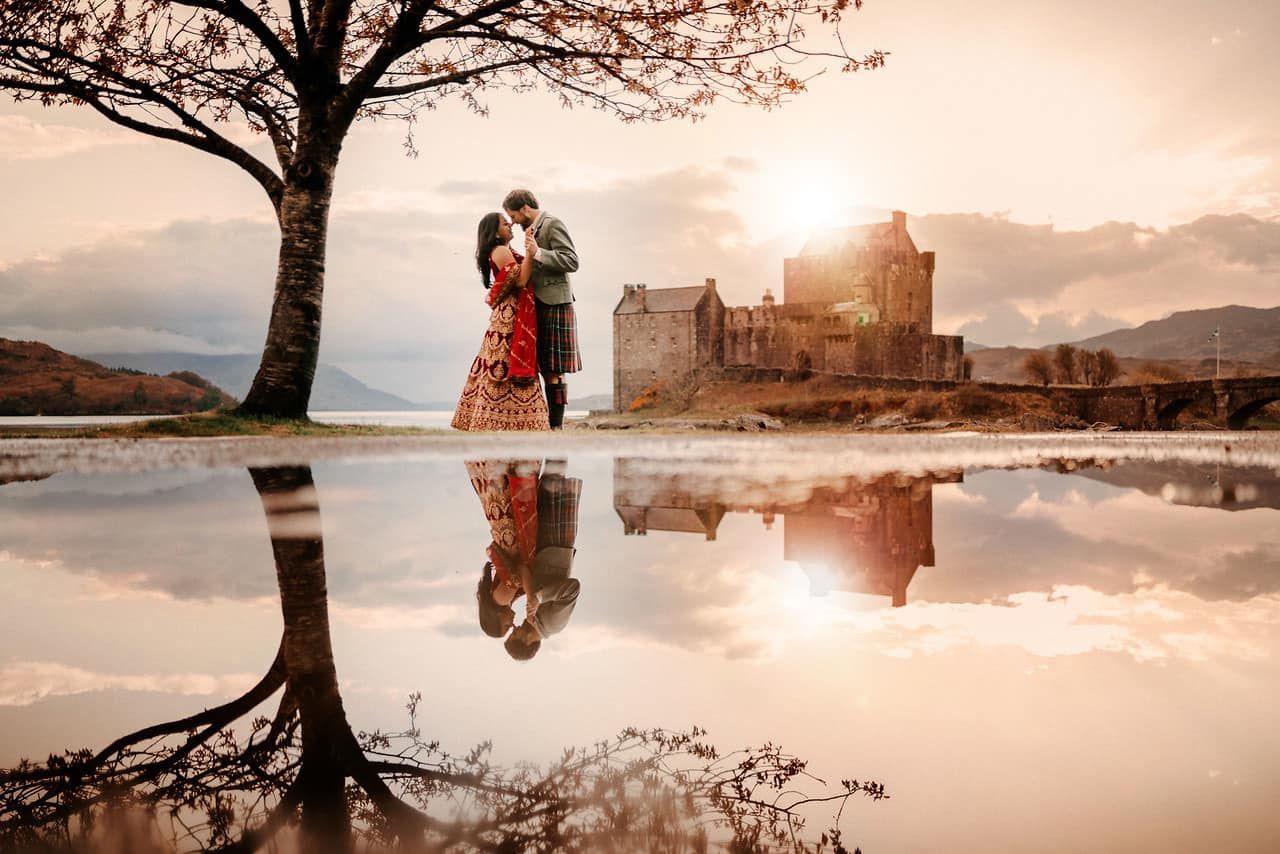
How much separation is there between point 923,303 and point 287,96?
2737 inches

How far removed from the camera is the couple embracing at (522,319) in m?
9.50

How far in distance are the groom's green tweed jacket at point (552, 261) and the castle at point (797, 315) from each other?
→ 170 ft

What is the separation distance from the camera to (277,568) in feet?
8.74

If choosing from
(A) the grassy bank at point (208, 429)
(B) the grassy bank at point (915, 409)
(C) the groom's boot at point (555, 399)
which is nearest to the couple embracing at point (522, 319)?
(C) the groom's boot at point (555, 399)

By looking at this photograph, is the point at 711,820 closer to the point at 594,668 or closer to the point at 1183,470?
the point at 594,668

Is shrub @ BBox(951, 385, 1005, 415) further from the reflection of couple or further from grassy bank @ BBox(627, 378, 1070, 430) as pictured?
the reflection of couple

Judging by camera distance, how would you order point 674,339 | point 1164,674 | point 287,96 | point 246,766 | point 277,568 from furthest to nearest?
1. point 674,339
2. point 287,96
3. point 277,568
4. point 1164,674
5. point 246,766

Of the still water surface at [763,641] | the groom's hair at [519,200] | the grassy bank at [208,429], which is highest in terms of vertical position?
the groom's hair at [519,200]

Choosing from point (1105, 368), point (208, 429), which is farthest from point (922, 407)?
point (1105, 368)

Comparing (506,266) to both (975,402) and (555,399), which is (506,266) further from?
(975,402)

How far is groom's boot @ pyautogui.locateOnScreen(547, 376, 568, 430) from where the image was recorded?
10.5m

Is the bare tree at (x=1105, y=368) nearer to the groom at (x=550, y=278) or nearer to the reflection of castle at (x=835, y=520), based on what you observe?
the groom at (x=550, y=278)

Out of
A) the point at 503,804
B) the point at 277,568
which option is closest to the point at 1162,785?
the point at 503,804

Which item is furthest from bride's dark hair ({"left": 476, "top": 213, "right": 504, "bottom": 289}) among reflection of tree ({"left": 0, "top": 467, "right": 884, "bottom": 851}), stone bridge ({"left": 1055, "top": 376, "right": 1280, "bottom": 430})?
stone bridge ({"left": 1055, "top": 376, "right": 1280, "bottom": 430})
